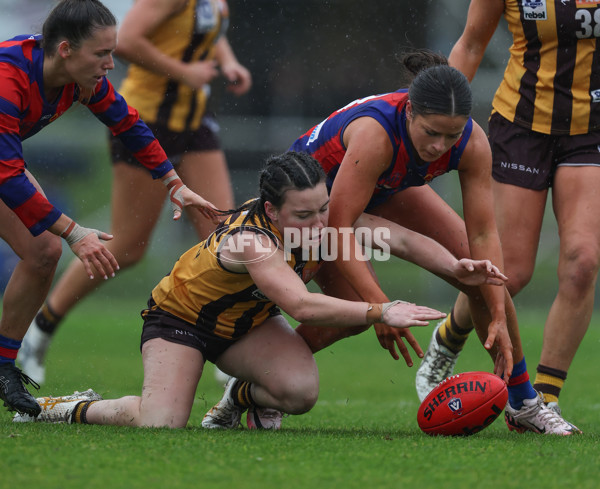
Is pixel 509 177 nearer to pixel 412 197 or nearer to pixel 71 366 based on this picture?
pixel 412 197

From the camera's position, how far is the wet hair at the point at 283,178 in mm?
3318

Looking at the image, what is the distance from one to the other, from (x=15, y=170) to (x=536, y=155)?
87.2 inches

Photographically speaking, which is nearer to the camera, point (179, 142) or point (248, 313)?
point (248, 313)

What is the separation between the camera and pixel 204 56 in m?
5.61

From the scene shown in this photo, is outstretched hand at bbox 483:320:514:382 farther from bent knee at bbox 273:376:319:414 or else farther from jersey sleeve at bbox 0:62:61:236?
jersey sleeve at bbox 0:62:61:236

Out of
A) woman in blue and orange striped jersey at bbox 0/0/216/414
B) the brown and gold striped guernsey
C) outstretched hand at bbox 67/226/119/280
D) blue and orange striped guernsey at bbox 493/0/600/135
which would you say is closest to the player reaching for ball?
blue and orange striped guernsey at bbox 493/0/600/135

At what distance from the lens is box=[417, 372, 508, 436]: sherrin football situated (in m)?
3.44

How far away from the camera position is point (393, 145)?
357 centimetres

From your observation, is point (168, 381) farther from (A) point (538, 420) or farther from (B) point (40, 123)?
(A) point (538, 420)

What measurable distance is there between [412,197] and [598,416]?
146 cm

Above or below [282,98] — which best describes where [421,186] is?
above

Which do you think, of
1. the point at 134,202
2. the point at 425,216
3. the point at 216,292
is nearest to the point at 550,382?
the point at 425,216

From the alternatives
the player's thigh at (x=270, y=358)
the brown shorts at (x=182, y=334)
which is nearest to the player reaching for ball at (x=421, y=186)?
the player's thigh at (x=270, y=358)

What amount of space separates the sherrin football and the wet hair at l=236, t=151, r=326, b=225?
931 millimetres
